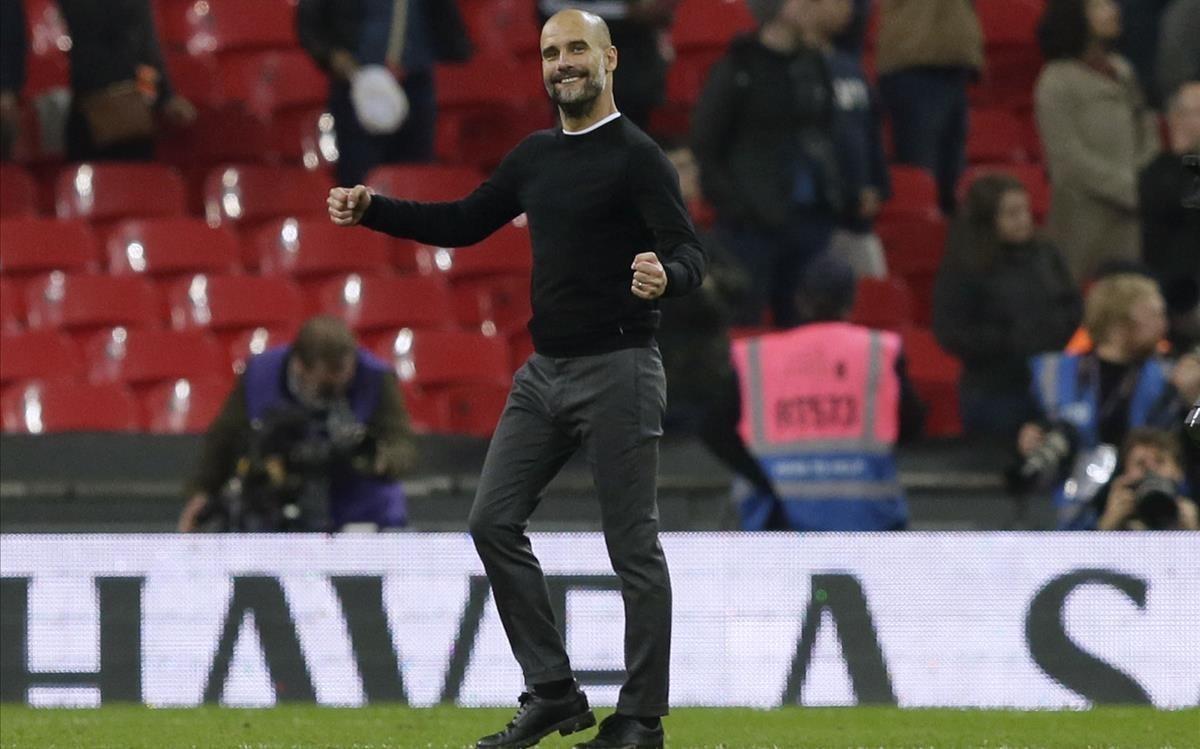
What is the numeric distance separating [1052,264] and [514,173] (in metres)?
4.51

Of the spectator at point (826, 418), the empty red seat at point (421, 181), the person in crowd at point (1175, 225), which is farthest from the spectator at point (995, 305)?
the empty red seat at point (421, 181)

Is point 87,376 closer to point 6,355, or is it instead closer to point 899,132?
point 6,355

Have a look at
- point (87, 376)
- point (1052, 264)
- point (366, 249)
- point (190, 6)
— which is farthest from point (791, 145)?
point (190, 6)

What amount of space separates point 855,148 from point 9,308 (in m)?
3.76

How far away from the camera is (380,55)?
1102cm

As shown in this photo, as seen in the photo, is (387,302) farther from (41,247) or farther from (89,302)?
(41,247)

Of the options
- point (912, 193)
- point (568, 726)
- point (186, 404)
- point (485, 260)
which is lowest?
point (568, 726)

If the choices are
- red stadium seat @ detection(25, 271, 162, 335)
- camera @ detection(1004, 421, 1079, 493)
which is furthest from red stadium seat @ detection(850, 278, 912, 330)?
red stadium seat @ detection(25, 271, 162, 335)

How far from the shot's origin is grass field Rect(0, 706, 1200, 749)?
6699 mm

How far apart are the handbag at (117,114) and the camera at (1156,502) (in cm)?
486

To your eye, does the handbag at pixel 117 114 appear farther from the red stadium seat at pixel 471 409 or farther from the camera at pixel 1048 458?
the camera at pixel 1048 458

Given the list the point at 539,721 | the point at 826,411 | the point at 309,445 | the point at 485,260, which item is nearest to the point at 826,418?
the point at 826,411

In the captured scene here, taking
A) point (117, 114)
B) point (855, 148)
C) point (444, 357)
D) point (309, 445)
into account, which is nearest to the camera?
point (309, 445)

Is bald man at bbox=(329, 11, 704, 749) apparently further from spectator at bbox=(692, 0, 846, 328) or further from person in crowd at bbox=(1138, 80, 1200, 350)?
person in crowd at bbox=(1138, 80, 1200, 350)
